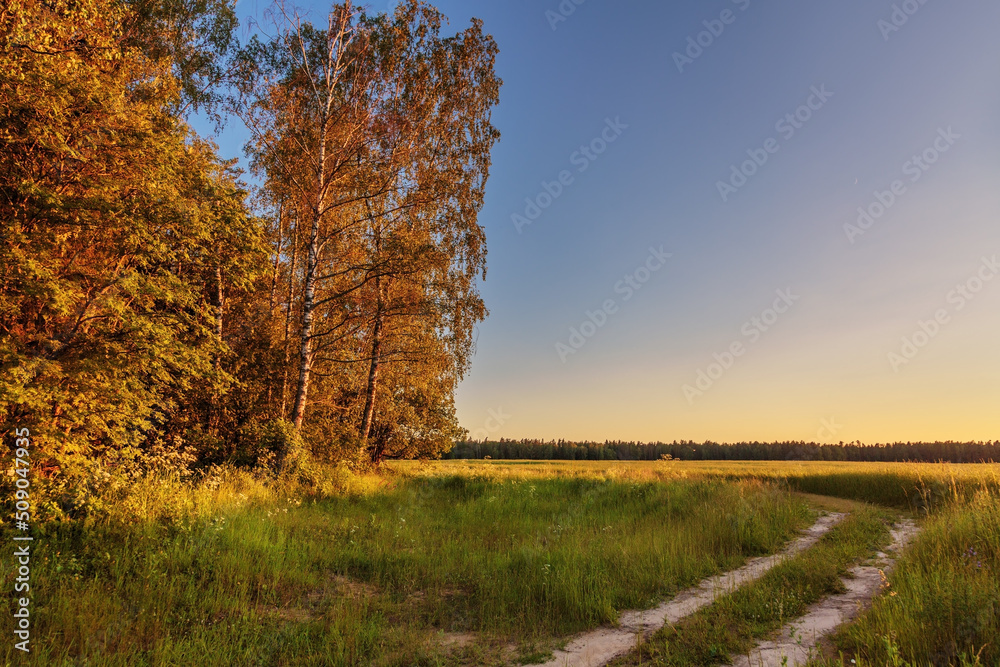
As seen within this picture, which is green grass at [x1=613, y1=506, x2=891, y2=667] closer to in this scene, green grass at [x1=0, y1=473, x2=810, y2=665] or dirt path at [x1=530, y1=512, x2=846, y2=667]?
dirt path at [x1=530, y1=512, x2=846, y2=667]

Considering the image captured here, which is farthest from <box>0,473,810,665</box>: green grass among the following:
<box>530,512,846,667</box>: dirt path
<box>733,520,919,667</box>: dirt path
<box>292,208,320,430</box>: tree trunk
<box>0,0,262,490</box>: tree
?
<box>292,208,320,430</box>: tree trunk

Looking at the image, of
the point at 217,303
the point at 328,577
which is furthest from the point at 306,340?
the point at 328,577

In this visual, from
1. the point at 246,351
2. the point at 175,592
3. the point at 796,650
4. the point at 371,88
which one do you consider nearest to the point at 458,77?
the point at 371,88

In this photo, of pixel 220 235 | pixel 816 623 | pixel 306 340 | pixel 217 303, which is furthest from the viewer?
pixel 217 303

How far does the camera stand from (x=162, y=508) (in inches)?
297

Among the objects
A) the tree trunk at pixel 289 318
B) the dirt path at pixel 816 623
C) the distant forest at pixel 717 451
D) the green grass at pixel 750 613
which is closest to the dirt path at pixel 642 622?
the green grass at pixel 750 613

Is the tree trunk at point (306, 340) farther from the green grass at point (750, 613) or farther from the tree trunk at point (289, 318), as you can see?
the green grass at point (750, 613)

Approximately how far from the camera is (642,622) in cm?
584

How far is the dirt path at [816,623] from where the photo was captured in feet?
14.7

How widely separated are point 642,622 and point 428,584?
3452 millimetres

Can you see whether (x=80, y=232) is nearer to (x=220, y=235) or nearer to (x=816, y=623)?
(x=220, y=235)

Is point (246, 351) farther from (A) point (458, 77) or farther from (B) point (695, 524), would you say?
(B) point (695, 524)

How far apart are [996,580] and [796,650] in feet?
8.54

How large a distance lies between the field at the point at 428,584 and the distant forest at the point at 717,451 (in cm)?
5741
